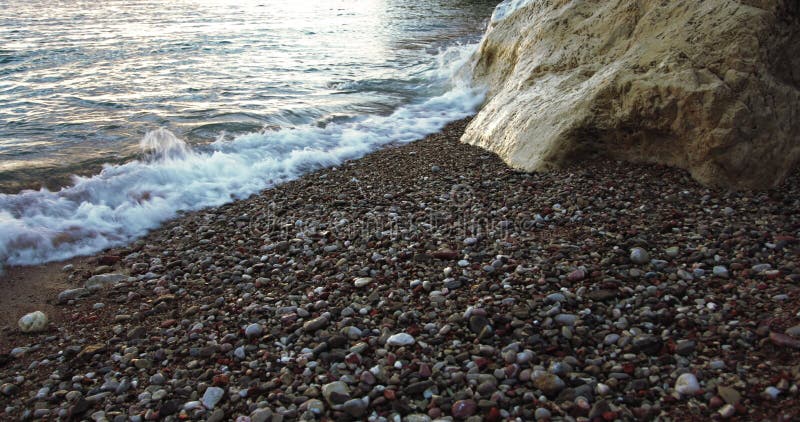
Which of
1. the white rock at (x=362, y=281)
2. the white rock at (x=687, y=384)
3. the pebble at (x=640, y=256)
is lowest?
the white rock at (x=362, y=281)

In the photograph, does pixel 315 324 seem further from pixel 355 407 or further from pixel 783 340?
pixel 783 340

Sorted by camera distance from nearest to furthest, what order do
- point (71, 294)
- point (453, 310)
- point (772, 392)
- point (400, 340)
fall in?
point (772, 392), point (400, 340), point (453, 310), point (71, 294)

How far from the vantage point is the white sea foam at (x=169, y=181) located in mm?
5859

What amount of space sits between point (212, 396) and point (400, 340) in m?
1.15

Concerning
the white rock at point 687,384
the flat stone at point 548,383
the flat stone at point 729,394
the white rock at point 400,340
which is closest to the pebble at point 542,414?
the flat stone at point 548,383

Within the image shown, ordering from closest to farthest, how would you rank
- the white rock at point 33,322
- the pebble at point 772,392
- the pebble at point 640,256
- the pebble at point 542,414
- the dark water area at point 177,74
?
the pebble at point 772,392
the pebble at point 542,414
the pebble at point 640,256
the white rock at point 33,322
the dark water area at point 177,74

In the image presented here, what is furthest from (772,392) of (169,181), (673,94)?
(169,181)

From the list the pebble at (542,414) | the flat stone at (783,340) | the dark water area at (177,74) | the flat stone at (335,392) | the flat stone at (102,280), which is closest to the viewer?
the pebble at (542,414)

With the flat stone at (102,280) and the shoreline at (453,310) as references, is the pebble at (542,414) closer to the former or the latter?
the shoreline at (453,310)

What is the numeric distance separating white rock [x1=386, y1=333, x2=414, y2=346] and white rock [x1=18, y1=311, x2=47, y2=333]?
8.94ft

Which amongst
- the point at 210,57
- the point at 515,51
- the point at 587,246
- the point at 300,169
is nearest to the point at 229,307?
the point at 587,246

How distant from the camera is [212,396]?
319 cm

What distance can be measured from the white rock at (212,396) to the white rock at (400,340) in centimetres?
103

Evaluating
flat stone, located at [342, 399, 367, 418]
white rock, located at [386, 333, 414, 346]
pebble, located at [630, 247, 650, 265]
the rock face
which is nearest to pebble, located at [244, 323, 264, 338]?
white rock, located at [386, 333, 414, 346]
